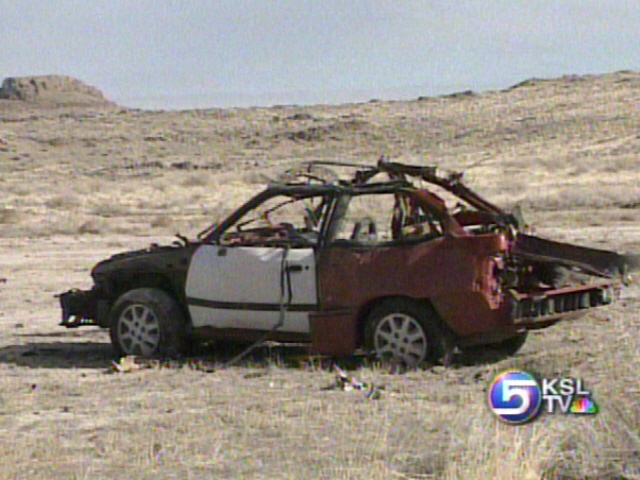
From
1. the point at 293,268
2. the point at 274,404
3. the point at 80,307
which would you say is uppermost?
the point at 293,268

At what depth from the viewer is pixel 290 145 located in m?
82.1

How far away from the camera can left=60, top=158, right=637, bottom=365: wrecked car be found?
910 cm

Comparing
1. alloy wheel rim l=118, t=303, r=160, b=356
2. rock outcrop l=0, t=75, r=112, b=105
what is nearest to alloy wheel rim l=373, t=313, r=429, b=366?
alloy wheel rim l=118, t=303, r=160, b=356

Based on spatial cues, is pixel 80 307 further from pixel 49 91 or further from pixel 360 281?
pixel 49 91

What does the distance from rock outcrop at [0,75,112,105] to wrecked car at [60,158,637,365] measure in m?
126

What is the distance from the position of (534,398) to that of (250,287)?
Result: 3.43 metres

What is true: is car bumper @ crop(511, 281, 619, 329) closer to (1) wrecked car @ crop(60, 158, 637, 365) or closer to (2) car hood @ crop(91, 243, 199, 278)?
(1) wrecked car @ crop(60, 158, 637, 365)

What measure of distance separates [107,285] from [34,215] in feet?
88.7

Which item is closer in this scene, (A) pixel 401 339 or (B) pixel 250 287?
(A) pixel 401 339

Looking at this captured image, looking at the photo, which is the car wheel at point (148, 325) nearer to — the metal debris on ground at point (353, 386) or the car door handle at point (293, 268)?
the car door handle at point (293, 268)

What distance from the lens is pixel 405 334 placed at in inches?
366

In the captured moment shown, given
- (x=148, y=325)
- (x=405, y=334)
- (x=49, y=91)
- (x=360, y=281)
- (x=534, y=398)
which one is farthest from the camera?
(x=49, y=91)

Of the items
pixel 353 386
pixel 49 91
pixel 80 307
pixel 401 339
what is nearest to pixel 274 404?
pixel 353 386

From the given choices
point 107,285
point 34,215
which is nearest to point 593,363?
point 107,285
